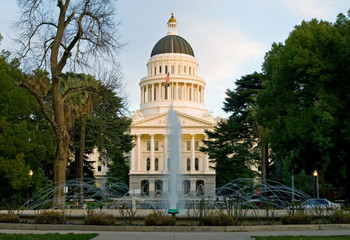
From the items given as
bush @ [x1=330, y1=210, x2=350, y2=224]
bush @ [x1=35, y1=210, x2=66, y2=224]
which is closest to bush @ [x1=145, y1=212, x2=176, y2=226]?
bush @ [x1=35, y1=210, x2=66, y2=224]

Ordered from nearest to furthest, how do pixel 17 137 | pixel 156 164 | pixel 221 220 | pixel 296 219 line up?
pixel 221 220 → pixel 296 219 → pixel 17 137 → pixel 156 164

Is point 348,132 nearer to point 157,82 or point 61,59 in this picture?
point 61,59

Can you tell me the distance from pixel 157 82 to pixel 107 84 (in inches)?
3303

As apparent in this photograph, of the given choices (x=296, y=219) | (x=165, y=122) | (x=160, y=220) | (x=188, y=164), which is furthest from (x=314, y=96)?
(x=188, y=164)

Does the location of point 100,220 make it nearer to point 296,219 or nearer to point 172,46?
point 296,219

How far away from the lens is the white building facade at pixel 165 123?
295 ft

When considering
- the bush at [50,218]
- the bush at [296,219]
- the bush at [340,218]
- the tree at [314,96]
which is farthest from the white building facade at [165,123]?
the bush at [50,218]

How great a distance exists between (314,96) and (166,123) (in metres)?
62.5

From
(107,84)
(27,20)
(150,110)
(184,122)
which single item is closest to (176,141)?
(107,84)

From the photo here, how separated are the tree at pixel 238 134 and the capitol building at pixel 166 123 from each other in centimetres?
2488

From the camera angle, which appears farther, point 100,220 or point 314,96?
point 314,96

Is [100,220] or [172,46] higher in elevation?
[172,46]

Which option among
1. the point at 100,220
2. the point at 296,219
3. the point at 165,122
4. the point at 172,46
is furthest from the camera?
the point at 172,46

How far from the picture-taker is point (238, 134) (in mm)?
47656
